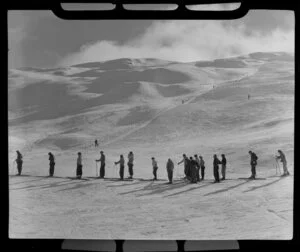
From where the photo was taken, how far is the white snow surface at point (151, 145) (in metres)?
2.83

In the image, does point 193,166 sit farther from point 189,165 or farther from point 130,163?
point 130,163

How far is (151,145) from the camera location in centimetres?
317

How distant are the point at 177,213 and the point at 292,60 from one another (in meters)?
1.09

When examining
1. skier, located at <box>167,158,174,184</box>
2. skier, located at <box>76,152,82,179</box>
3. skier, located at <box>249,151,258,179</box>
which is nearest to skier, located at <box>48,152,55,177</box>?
skier, located at <box>76,152,82,179</box>

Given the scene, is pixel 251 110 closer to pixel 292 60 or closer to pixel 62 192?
pixel 292 60

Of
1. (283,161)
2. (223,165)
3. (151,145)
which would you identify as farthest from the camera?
(151,145)

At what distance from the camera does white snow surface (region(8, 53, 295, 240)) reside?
9.29 ft

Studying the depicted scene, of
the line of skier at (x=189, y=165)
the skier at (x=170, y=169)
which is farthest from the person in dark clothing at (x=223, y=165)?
the skier at (x=170, y=169)

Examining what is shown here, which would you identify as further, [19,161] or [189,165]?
[189,165]

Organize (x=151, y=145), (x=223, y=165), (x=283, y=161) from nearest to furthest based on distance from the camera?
(x=283, y=161) < (x=223, y=165) < (x=151, y=145)

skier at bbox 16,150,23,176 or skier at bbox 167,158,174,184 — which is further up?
skier at bbox 16,150,23,176

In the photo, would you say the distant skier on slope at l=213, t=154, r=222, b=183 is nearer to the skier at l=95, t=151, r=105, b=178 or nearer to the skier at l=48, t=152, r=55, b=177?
the skier at l=95, t=151, r=105, b=178

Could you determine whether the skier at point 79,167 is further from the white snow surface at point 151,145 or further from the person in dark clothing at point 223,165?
the person in dark clothing at point 223,165

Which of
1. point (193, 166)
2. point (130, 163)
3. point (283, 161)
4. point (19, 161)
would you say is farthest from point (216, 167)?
point (19, 161)
